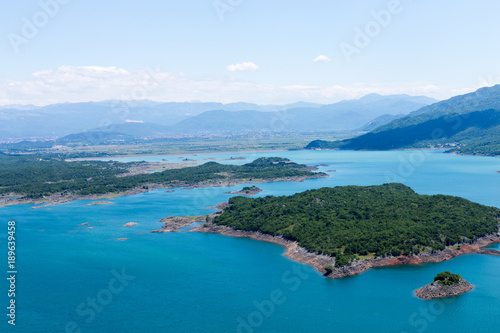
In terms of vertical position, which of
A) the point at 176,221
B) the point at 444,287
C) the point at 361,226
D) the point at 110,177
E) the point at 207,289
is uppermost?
the point at 110,177

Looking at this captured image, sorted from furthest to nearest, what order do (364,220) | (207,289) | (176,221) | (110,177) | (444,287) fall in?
(110,177), (176,221), (364,220), (207,289), (444,287)

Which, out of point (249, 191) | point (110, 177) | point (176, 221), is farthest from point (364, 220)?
point (110, 177)

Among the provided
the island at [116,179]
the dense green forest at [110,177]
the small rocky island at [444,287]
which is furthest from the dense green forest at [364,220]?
the dense green forest at [110,177]

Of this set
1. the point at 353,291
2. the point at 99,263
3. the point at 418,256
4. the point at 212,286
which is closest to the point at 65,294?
the point at 99,263

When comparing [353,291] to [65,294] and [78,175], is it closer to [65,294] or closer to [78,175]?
[65,294]

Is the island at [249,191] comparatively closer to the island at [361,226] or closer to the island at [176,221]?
the island at [361,226]

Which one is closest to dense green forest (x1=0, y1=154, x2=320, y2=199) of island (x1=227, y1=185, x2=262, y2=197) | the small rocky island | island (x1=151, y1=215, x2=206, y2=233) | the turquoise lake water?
island (x1=227, y1=185, x2=262, y2=197)

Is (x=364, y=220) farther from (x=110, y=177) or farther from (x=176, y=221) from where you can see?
(x=110, y=177)
